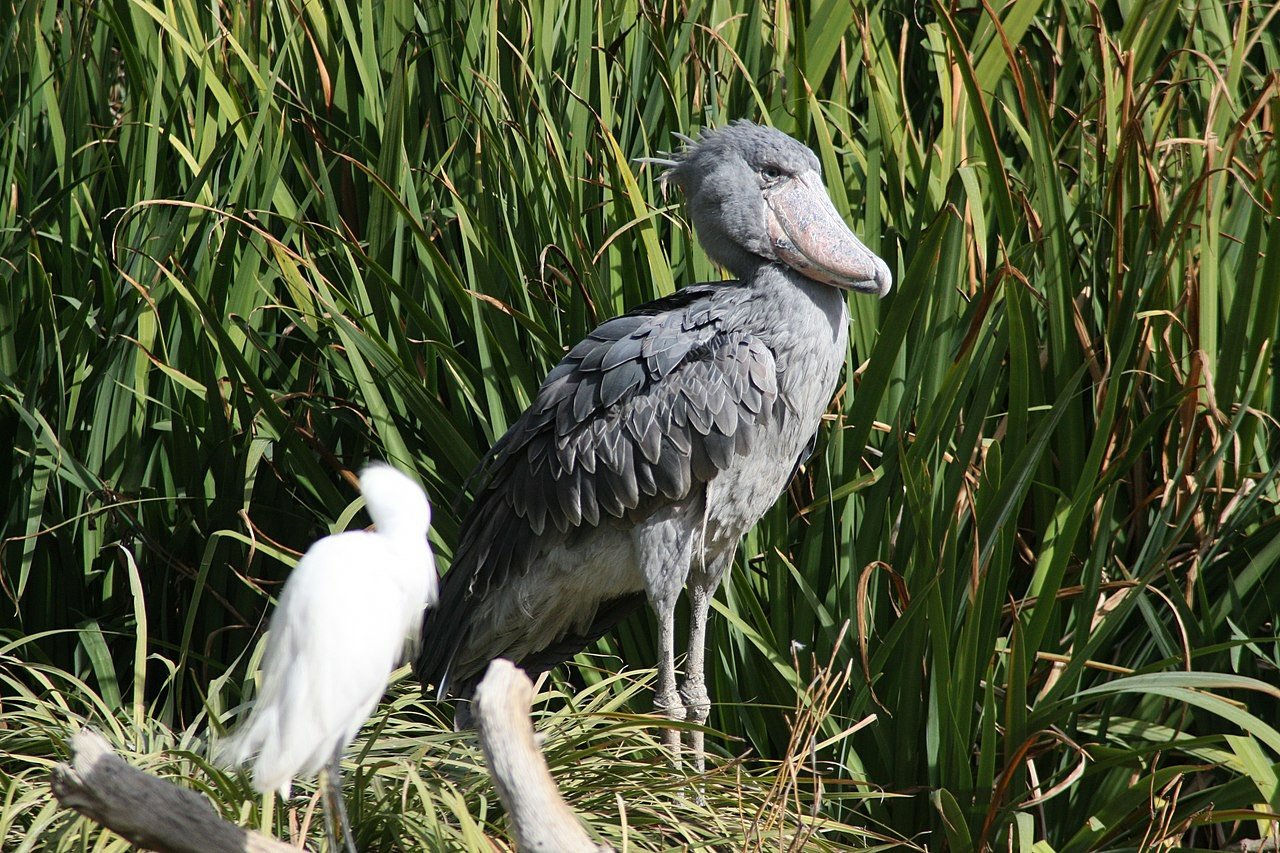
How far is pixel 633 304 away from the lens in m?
2.95

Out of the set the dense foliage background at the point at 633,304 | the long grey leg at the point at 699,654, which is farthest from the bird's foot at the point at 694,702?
the dense foliage background at the point at 633,304

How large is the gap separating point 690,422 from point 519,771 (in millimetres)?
1095

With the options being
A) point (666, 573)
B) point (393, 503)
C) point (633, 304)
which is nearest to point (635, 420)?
point (666, 573)

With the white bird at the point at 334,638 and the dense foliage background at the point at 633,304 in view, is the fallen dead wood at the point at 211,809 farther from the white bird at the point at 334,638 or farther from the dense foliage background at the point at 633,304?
the dense foliage background at the point at 633,304

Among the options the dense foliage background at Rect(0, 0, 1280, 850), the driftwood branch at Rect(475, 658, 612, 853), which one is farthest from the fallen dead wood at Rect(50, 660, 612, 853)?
the dense foliage background at Rect(0, 0, 1280, 850)

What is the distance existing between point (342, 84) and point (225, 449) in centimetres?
98

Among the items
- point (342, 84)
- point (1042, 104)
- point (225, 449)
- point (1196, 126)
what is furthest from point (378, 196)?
point (1196, 126)

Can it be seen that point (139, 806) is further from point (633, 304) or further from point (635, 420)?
point (633, 304)

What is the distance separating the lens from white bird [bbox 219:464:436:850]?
154cm

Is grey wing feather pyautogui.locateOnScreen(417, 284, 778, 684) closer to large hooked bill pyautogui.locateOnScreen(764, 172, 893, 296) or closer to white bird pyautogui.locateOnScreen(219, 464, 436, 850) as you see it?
large hooked bill pyautogui.locateOnScreen(764, 172, 893, 296)

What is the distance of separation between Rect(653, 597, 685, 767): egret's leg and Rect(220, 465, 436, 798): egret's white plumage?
38.0 inches

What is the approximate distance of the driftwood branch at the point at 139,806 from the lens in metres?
1.45

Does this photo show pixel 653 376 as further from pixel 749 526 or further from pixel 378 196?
pixel 378 196

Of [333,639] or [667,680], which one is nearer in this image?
[333,639]
